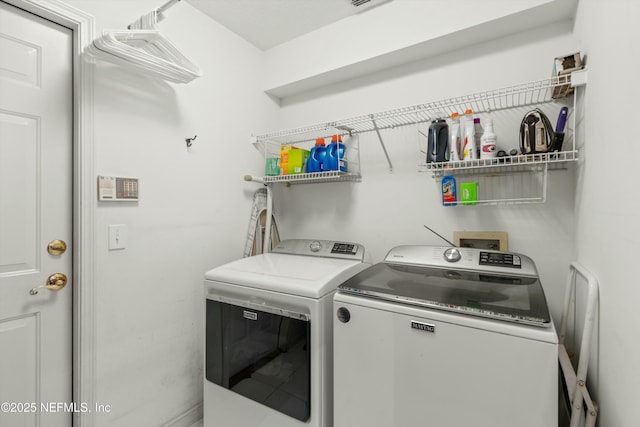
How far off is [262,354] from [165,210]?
1.03 metres

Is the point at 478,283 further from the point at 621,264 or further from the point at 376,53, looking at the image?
the point at 376,53

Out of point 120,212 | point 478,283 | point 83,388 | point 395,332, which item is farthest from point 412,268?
point 83,388

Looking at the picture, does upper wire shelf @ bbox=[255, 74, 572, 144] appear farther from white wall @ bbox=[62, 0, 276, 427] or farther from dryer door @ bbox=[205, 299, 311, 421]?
dryer door @ bbox=[205, 299, 311, 421]

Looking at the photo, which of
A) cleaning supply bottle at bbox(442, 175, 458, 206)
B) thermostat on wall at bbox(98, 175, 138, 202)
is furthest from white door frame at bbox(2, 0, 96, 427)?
cleaning supply bottle at bbox(442, 175, 458, 206)

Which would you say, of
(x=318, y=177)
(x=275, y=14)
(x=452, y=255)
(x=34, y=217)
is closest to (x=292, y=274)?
(x=318, y=177)

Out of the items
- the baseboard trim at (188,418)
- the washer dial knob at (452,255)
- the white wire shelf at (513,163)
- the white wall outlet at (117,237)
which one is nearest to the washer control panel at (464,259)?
Result: the washer dial knob at (452,255)

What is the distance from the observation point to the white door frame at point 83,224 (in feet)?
4.64

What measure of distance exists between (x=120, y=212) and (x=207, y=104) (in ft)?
3.07

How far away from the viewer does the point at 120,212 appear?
1562 millimetres

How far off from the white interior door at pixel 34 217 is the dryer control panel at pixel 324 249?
1250mm

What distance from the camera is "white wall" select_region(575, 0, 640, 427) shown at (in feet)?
2.46

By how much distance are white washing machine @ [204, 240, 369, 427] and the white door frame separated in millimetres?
552

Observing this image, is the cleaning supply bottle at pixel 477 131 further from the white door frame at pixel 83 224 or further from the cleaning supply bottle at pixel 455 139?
the white door frame at pixel 83 224

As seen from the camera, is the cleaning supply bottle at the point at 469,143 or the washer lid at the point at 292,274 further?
the cleaning supply bottle at the point at 469,143
